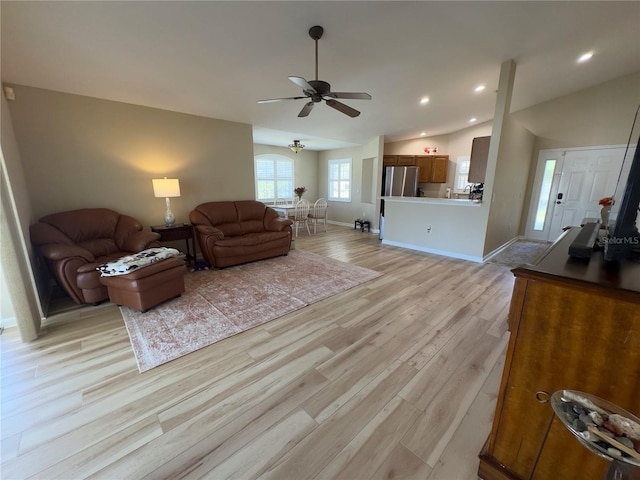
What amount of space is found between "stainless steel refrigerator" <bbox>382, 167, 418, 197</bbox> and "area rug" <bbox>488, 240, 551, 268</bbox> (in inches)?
105

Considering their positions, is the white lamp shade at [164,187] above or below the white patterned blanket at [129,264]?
above

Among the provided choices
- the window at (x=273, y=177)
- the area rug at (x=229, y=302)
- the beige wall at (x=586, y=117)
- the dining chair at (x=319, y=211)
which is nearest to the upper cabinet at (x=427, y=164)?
the beige wall at (x=586, y=117)

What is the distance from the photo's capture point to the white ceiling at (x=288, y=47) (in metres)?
2.33

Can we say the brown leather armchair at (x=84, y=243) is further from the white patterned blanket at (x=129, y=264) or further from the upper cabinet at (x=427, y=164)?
the upper cabinet at (x=427, y=164)

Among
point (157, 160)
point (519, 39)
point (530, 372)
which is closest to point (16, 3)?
point (157, 160)

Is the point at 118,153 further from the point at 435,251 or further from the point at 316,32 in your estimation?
the point at 435,251

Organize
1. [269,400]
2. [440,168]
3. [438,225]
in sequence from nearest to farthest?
[269,400] < [438,225] < [440,168]

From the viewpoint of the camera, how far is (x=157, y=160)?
4.07 meters

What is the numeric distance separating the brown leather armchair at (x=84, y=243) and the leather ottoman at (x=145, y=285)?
0.23 metres

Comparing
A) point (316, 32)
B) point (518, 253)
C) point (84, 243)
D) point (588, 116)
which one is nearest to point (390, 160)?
point (518, 253)

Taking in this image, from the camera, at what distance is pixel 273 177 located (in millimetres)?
8078

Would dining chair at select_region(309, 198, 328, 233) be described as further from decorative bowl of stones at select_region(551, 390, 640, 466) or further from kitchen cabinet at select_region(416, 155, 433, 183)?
decorative bowl of stones at select_region(551, 390, 640, 466)

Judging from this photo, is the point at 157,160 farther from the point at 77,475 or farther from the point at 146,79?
the point at 77,475

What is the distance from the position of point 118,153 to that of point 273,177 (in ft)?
15.3
